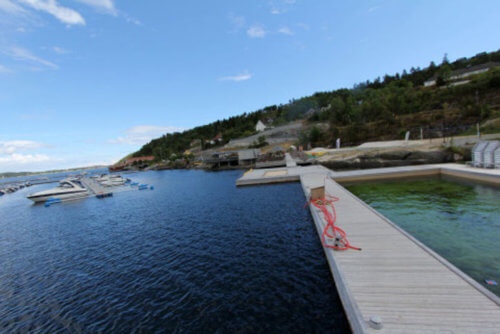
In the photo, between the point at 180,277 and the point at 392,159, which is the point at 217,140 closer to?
the point at 392,159

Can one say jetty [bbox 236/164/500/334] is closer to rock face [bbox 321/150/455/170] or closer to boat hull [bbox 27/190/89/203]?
rock face [bbox 321/150/455/170]

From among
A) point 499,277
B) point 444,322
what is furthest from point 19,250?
point 499,277

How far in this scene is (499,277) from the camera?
6.07 metres

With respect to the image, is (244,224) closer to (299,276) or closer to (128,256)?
(299,276)

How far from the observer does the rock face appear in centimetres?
2561

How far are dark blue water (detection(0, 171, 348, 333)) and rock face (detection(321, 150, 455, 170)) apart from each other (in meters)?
19.6

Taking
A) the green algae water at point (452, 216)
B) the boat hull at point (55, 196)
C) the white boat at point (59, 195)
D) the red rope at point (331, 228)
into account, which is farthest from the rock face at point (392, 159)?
the boat hull at point (55, 196)

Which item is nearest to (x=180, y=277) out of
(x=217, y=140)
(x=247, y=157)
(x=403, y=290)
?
(x=403, y=290)

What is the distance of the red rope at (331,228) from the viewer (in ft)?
24.8

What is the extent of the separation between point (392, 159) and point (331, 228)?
1019 inches

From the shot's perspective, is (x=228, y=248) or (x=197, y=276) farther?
(x=228, y=248)

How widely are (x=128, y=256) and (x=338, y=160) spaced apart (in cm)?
3112

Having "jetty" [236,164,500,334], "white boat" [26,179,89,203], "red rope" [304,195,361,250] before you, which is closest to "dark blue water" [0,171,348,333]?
"red rope" [304,195,361,250]

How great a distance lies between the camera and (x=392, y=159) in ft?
93.9
